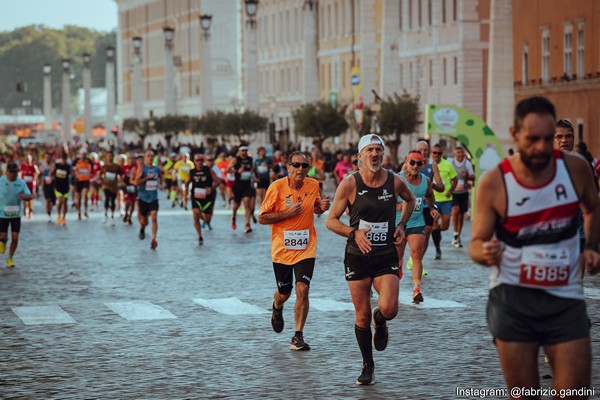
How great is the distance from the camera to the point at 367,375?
485 inches

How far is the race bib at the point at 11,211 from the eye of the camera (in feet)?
82.5

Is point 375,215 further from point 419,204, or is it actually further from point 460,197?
point 460,197

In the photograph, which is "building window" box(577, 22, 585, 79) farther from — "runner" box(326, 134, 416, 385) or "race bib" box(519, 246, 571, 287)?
"race bib" box(519, 246, 571, 287)

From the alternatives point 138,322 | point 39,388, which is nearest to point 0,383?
point 39,388

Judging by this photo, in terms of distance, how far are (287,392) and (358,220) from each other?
1.45 meters

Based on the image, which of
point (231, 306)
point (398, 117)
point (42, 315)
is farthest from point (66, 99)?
point (42, 315)

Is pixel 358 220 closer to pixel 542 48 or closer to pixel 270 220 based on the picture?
pixel 270 220

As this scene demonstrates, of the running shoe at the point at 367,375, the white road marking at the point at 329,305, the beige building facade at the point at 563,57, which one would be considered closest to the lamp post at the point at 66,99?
the beige building facade at the point at 563,57

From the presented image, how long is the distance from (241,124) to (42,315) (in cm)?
6891

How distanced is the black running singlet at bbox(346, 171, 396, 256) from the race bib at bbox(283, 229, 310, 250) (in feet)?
7.41

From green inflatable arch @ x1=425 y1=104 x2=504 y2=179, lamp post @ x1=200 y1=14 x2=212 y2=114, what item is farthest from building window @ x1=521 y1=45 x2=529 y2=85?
lamp post @ x1=200 y1=14 x2=212 y2=114

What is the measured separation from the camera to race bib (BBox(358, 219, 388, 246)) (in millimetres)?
12641

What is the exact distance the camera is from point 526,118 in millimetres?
7965

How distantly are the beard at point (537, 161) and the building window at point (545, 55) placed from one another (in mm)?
46140
